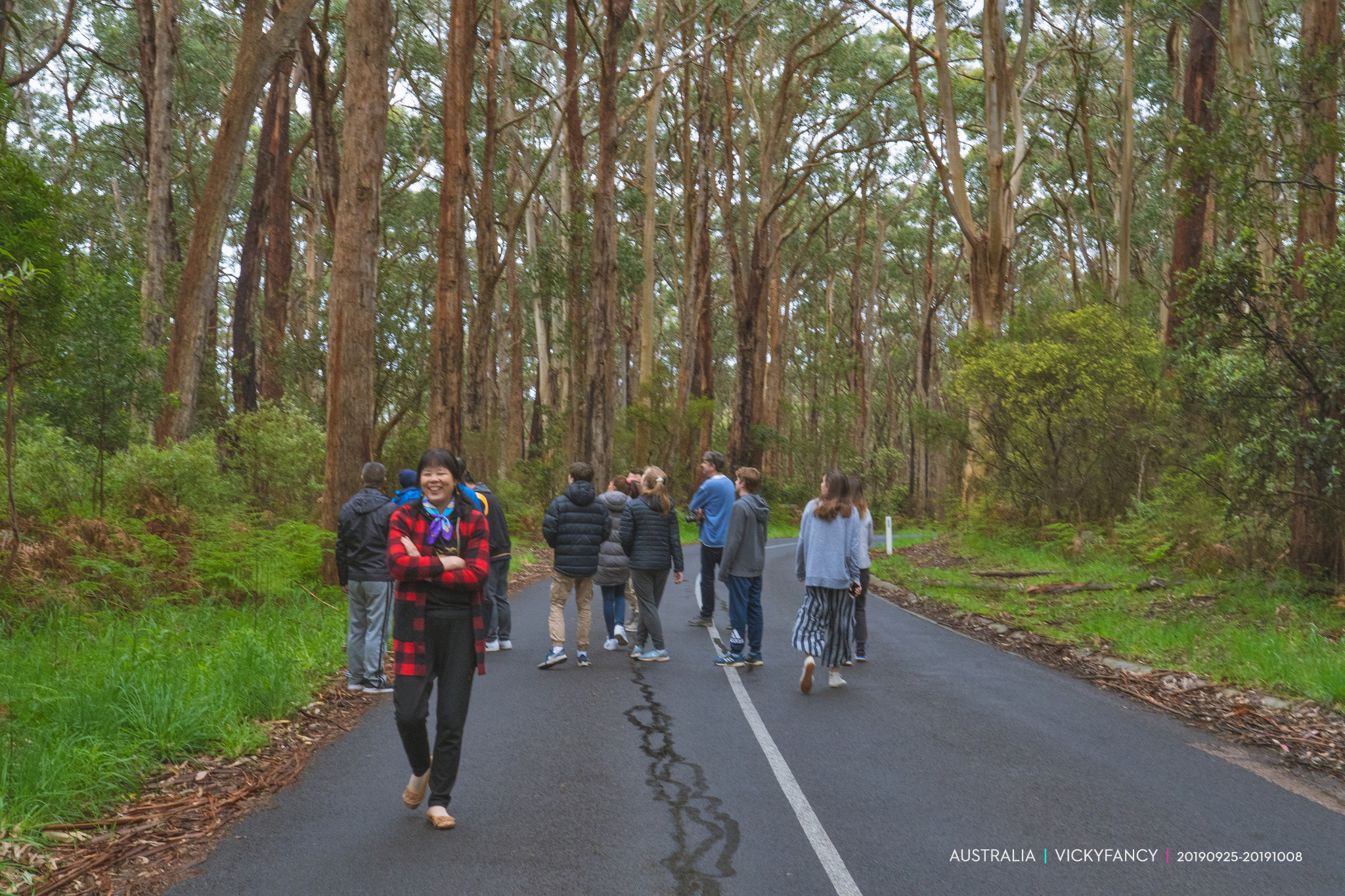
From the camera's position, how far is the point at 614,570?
10.5 m

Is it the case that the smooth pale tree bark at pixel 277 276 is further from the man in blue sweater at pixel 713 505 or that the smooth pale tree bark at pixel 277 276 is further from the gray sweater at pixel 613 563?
the gray sweater at pixel 613 563

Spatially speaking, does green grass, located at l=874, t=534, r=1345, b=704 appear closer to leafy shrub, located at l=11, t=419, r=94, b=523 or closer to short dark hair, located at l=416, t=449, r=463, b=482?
short dark hair, located at l=416, t=449, r=463, b=482

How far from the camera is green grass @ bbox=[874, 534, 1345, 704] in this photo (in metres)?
8.84

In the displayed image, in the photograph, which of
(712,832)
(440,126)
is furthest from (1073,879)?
(440,126)

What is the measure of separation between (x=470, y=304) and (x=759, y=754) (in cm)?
3445

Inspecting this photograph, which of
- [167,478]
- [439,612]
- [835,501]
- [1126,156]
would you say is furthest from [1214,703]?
[1126,156]

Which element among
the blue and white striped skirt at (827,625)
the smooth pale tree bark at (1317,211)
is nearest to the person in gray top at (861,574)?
the blue and white striped skirt at (827,625)

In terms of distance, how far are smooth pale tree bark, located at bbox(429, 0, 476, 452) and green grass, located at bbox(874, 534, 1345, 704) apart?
9.28 metres

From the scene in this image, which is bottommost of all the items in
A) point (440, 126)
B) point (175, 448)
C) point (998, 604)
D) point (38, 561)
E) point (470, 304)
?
point (998, 604)

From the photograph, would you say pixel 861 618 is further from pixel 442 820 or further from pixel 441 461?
pixel 441 461

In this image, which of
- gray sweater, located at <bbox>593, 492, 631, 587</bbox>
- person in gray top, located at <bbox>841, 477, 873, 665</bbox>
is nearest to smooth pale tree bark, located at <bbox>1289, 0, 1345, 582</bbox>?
person in gray top, located at <bbox>841, 477, 873, 665</bbox>

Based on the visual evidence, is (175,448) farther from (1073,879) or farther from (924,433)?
(924,433)

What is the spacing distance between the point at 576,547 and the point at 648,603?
3.32 feet

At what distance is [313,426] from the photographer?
1988 centimetres
